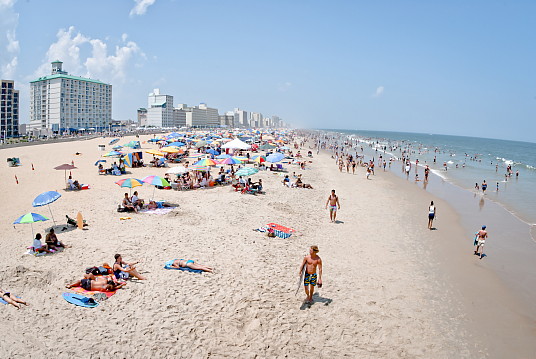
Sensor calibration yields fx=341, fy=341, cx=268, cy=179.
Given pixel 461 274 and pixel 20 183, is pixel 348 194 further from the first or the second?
pixel 20 183

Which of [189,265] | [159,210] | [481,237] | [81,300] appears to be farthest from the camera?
[159,210]

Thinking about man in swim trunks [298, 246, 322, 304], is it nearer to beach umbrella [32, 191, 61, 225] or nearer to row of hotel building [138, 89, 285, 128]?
beach umbrella [32, 191, 61, 225]

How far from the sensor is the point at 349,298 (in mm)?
6582

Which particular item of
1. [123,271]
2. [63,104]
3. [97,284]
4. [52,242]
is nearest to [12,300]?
[97,284]

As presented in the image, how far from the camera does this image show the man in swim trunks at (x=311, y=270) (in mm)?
5898

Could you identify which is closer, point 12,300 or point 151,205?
point 12,300

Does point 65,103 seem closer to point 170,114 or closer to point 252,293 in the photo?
point 170,114

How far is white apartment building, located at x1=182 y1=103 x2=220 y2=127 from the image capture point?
14012 cm

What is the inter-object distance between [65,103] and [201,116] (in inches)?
2695

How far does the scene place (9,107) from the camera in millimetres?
65000

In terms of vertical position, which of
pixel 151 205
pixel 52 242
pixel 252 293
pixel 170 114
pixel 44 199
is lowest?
pixel 252 293

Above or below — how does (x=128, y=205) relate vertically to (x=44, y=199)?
below

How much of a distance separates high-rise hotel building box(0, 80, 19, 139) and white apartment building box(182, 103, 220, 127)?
74.6m

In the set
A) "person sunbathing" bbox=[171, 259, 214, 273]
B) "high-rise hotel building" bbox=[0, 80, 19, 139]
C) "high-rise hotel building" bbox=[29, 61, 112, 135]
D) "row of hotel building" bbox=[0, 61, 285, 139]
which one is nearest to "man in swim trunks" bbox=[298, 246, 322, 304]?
"person sunbathing" bbox=[171, 259, 214, 273]
